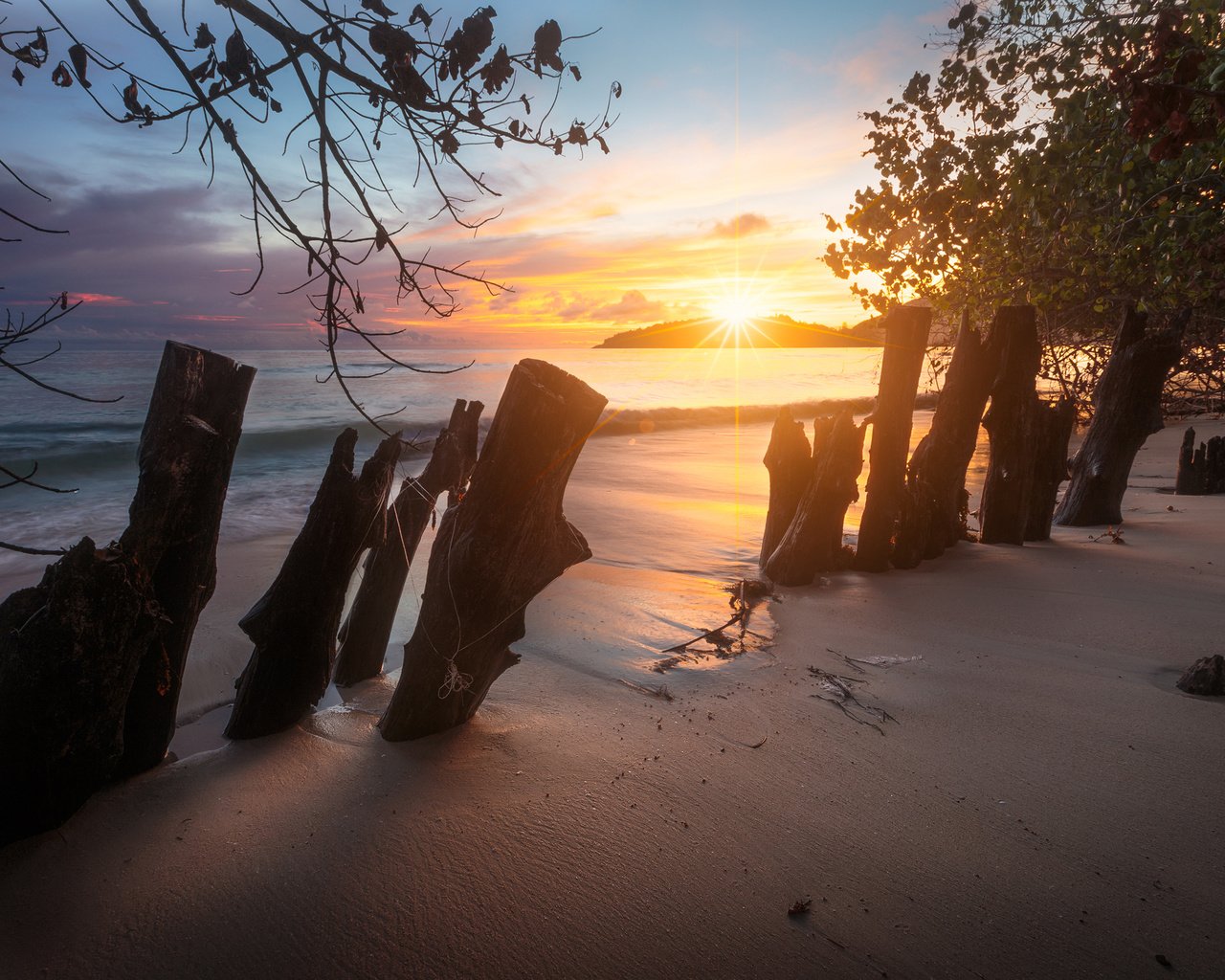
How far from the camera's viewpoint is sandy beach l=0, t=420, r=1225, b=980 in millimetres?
2283

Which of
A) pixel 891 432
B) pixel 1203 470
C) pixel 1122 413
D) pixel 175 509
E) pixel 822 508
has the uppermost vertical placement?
pixel 1122 413

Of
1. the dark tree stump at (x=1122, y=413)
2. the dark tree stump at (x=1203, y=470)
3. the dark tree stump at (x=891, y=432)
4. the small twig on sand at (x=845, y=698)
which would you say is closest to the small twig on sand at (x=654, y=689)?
the small twig on sand at (x=845, y=698)

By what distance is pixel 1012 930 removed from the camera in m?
2.33

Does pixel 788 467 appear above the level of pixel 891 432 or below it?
below

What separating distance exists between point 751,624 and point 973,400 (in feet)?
12.3

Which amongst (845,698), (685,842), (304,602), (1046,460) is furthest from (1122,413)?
(304,602)

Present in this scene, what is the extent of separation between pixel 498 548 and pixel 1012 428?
6.46 metres

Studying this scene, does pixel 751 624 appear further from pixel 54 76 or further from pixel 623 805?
pixel 54 76

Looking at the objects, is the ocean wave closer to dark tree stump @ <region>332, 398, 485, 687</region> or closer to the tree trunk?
the tree trunk

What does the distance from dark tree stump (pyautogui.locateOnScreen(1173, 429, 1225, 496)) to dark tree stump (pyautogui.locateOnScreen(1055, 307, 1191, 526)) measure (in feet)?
A: 14.1

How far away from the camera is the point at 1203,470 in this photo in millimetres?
11836

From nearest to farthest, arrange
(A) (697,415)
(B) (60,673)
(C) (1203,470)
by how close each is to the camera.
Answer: (B) (60,673)
(C) (1203,470)
(A) (697,415)

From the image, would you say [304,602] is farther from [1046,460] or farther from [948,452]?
[1046,460]

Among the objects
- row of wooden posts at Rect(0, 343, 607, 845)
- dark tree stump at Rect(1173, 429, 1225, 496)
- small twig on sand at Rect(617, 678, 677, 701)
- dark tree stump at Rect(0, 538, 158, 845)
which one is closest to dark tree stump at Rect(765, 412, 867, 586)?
small twig on sand at Rect(617, 678, 677, 701)
